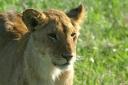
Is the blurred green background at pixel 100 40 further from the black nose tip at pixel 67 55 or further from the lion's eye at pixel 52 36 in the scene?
the black nose tip at pixel 67 55

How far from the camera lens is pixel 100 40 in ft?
33.0

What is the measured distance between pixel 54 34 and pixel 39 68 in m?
Result: 0.45

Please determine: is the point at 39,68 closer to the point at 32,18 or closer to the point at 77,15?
the point at 32,18

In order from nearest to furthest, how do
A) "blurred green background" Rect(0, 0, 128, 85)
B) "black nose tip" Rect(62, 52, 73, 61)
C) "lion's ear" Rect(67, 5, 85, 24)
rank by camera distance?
"black nose tip" Rect(62, 52, 73, 61) → "lion's ear" Rect(67, 5, 85, 24) → "blurred green background" Rect(0, 0, 128, 85)

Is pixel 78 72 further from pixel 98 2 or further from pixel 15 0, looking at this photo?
pixel 98 2

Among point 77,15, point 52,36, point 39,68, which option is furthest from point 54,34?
point 77,15

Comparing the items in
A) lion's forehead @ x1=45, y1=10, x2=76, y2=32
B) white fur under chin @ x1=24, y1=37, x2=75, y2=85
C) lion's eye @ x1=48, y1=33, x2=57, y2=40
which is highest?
lion's forehead @ x1=45, y1=10, x2=76, y2=32

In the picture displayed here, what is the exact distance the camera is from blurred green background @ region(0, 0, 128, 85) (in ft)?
28.1

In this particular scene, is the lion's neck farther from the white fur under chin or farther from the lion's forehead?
the lion's forehead

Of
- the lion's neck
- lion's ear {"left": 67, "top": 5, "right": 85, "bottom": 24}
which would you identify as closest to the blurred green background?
lion's ear {"left": 67, "top": 5, "right": 85, "bottom": 24}

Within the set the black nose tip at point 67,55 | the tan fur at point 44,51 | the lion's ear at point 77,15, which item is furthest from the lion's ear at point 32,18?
the black nose tip at point 67,55

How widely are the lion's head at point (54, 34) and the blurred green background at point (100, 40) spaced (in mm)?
1334

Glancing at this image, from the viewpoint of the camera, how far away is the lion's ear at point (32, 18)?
6504 mm

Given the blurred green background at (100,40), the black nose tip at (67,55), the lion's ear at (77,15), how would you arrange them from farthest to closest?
1. the blurred green background at (100,40)
2. the lion's ear at (77,15)
3. the black nose tip at (67,55)
